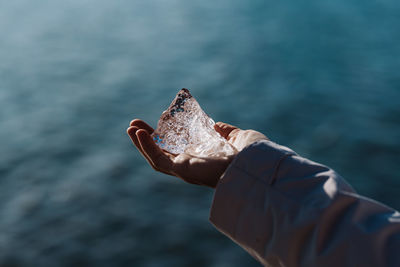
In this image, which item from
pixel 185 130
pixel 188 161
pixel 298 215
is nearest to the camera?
pixel 298 215

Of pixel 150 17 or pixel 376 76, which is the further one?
pixel 150 17

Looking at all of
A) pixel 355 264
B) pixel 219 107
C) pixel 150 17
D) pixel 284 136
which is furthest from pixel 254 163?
pixel 150 17

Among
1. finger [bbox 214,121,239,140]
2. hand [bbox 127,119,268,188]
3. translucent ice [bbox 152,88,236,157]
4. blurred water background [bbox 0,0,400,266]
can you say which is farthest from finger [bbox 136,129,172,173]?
blurred water background [bbox 0,0,400,266]

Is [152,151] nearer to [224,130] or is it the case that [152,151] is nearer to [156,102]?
[224,130]

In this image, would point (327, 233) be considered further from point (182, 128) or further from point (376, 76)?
point (376, 76)

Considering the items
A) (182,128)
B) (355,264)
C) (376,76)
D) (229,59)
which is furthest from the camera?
(229,59)

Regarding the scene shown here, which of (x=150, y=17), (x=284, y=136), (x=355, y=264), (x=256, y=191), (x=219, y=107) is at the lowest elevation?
(x=284, y=136)

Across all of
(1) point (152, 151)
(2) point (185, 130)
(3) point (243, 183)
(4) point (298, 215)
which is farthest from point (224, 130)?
(4) point (298, 215)
